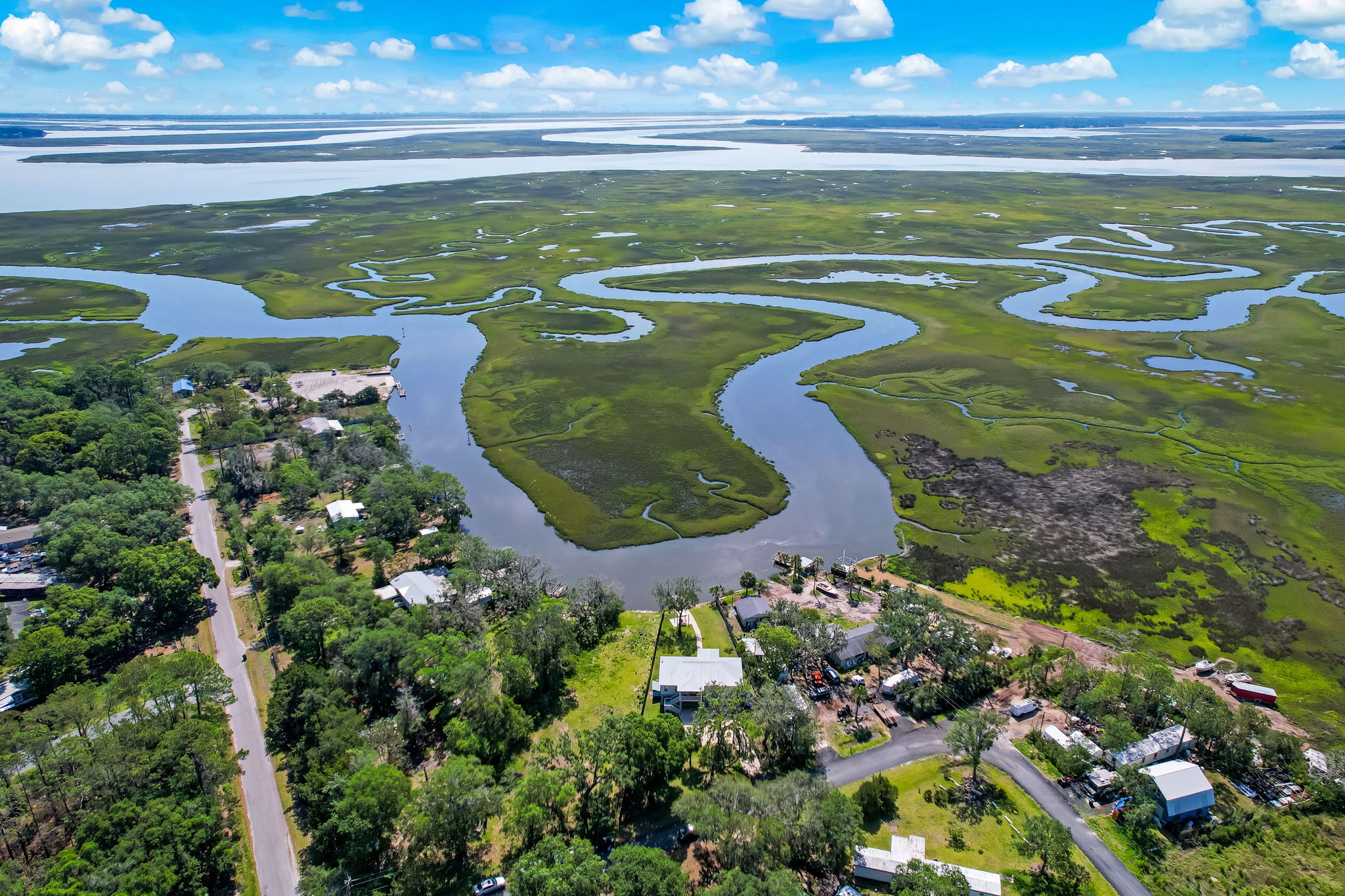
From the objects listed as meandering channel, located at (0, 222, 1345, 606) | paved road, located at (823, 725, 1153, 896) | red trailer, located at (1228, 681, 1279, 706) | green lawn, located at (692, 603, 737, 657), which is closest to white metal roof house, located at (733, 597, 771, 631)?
green lawn, located at (692, 603, 737, 657)

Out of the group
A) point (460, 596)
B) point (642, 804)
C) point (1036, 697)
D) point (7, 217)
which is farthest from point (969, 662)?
point (7, 217)

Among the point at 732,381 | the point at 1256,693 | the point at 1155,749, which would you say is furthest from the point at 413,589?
the point at 732,381

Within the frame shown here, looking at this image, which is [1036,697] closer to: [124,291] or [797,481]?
[797,481]

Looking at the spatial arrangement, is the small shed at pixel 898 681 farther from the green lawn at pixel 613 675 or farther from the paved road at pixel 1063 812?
the green lawn at pixel 613 675

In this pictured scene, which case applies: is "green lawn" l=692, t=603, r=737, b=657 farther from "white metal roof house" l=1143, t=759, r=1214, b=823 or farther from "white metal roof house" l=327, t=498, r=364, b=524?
"white metal roof house" l=327, t=498, r=364, b=524

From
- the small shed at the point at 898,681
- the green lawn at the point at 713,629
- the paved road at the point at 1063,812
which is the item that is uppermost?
the small shed at the point at 898,681

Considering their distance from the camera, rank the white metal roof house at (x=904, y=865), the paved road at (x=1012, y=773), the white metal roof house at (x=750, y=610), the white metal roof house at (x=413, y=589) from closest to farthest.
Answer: the white metal roof house at (x=904, y=865) < the paved road at (x=1012, y=773) < the white metal roof house at (x=750, y=610) < the white metal roof house at (x=413, y=589)

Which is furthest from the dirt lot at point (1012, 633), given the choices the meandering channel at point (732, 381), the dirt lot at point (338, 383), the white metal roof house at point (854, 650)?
the dirt lot at point (338, 383)

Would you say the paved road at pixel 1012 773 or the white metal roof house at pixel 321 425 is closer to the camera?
the paved road at pixel 1012 773

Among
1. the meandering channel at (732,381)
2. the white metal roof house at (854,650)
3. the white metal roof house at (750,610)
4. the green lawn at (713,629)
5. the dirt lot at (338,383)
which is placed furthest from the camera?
the dirt lot at (338,383)

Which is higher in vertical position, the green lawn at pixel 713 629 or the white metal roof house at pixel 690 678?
the white metal roof house at pixel 690 678
